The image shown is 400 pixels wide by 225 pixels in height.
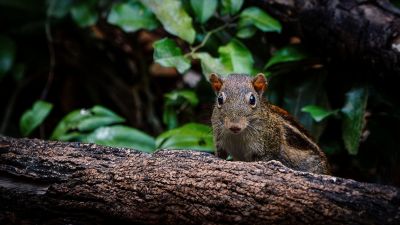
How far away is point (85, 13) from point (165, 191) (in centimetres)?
457

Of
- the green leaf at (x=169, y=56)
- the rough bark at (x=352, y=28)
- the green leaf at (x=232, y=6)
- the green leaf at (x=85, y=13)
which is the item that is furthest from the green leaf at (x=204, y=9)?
the green leaf at (x=85, y=13)

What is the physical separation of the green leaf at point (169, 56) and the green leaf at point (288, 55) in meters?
0.83

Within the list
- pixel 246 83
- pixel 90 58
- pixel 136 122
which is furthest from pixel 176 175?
pixel 90 58

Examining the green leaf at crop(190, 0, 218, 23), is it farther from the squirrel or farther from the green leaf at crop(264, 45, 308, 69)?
the squirrel

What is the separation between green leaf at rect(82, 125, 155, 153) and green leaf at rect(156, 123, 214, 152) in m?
0.23

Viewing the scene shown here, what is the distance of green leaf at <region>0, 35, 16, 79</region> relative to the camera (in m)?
7.84

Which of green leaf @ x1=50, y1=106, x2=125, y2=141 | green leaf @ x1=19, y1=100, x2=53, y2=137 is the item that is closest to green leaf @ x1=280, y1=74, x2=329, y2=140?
green leaf @ x1=50, y1=106, x2=125, y2=141

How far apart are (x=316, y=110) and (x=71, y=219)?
2634 mm

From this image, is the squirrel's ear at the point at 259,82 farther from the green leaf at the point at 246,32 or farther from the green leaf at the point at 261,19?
the green leaf at the point at 246,32

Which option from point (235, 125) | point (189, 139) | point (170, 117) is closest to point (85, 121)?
point (170, 117)

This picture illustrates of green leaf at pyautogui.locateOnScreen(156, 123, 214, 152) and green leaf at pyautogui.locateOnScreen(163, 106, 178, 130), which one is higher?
green leaf at pyautogui.locateOnScreen(163, 106, 178, 130)

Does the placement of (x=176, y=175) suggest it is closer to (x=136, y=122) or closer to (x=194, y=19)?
(x=194, y=19)

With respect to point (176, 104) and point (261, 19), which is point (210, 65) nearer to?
point (261, 19)

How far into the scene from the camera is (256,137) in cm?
490
